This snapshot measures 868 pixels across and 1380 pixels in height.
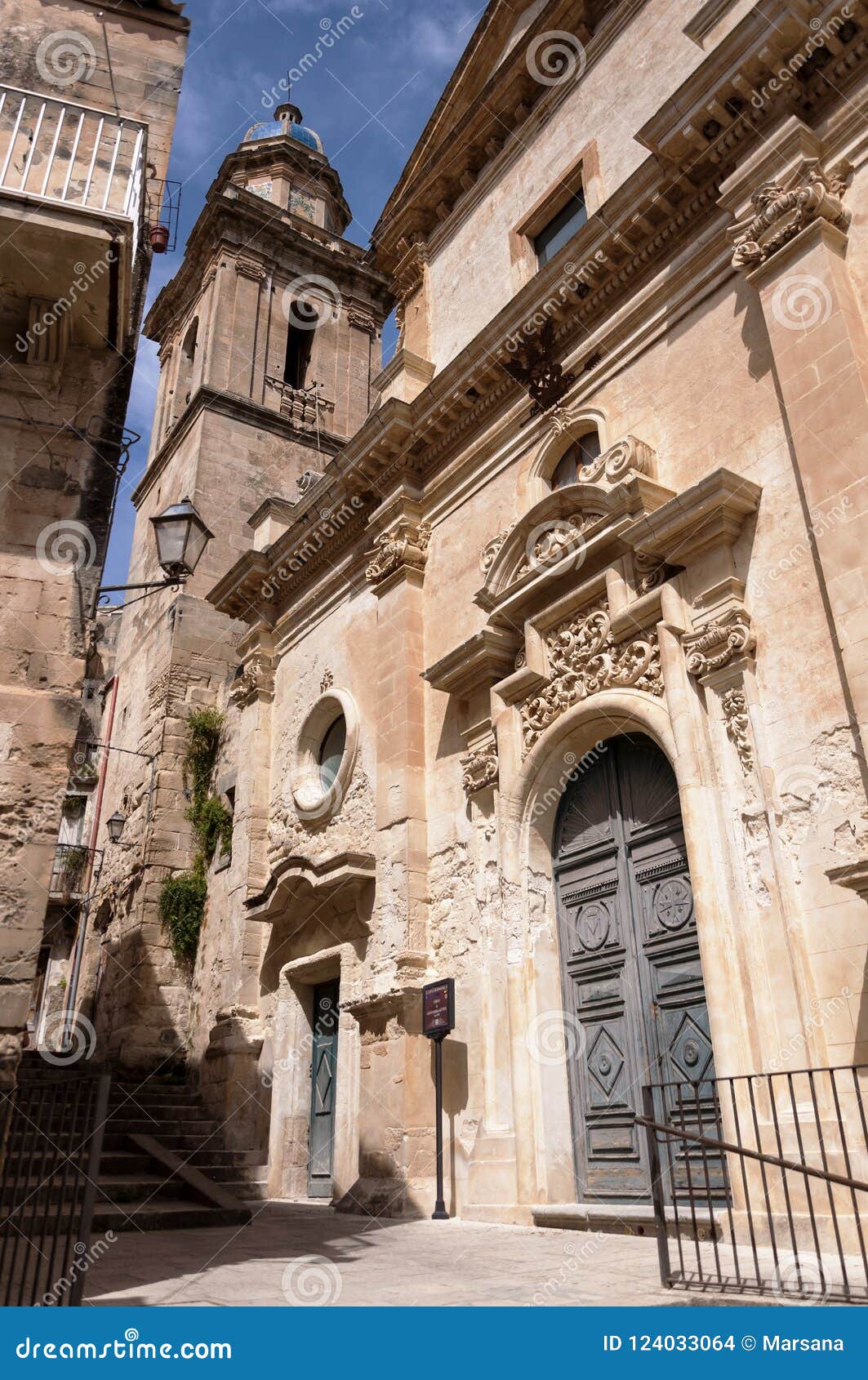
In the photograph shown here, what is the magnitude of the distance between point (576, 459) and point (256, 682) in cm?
654

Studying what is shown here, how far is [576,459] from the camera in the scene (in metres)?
9.76

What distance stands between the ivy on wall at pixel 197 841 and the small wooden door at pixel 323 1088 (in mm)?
3703

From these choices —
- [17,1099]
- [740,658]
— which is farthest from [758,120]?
[17,1099]

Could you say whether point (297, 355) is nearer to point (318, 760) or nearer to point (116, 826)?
point (116, 826)

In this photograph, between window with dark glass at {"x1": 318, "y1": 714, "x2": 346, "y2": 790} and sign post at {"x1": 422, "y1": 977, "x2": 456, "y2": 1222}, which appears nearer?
sign post at {"x1": 422, "y1": 977, "x2": 456, "y2": 1222}

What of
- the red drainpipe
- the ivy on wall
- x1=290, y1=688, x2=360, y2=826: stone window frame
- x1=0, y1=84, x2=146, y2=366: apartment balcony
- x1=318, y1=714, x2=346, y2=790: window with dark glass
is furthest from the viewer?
the red drainpipe

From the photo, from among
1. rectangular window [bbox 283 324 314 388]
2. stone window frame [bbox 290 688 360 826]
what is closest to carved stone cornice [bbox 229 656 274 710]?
stone window frame [bbox 290 688 360 826]

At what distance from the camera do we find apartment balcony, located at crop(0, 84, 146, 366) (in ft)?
20.4

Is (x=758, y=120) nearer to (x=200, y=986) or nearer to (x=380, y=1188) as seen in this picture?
(x=380, y=1188)

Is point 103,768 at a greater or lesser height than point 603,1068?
greater

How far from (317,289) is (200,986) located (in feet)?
51.6

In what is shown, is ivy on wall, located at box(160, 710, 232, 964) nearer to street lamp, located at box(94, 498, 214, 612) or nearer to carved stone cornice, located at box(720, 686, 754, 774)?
street lamp, located at box(94, 498, 214, 612)

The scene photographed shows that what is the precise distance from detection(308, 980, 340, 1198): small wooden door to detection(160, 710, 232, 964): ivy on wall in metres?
3.70

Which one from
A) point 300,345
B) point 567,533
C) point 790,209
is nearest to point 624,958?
point 567,533
